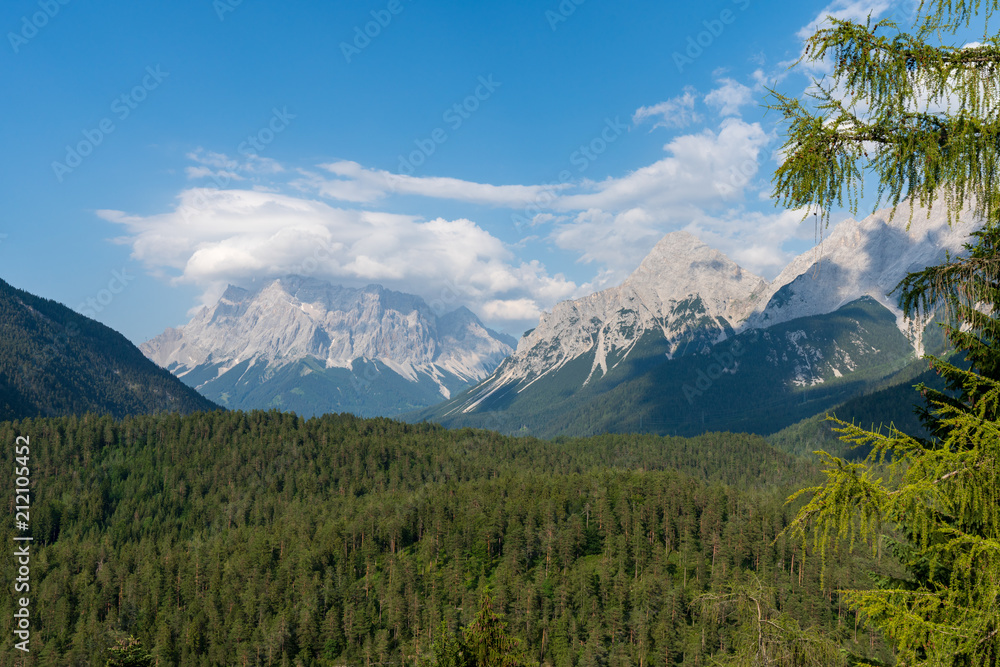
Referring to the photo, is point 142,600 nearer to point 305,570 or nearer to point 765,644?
point 305,570

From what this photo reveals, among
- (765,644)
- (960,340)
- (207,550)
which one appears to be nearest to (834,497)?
(765,644)

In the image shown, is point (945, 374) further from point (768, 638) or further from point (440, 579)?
point (440, 579)

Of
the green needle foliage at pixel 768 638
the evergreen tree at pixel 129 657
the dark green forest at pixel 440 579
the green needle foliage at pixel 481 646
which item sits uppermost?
the green needle foliage at pixel 768 638

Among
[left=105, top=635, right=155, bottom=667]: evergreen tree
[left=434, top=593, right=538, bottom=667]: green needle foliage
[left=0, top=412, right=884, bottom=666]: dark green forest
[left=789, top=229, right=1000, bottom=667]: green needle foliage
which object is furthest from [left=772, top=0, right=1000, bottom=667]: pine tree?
[left=0, top=412, right=884, bottom=666]: dark green forest

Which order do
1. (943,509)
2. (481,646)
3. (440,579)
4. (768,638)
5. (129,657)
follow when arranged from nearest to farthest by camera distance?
(943,509) → (768,638) → (481,646) → (129,657) → (440,579)

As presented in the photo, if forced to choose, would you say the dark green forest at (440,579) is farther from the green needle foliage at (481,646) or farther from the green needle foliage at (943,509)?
the green needle foliage at (943,509)

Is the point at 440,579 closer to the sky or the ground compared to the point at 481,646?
closer to the ground

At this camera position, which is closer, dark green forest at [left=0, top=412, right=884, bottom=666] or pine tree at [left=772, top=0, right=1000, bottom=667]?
→ pine tree at [left=772, top=0, right=1000, bottom=667]

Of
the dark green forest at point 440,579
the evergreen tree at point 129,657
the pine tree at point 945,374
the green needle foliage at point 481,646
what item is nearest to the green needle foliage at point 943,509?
the pine tree at point 945,374

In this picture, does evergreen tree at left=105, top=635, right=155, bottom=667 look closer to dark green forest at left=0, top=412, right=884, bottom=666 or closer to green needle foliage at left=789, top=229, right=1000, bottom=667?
green needle foliage at left=789, top=229, right=1000, bottom=667

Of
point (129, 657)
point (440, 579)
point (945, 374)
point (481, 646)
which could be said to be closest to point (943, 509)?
point (945, 374)

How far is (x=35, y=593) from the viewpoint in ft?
527

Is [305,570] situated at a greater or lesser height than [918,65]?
lesser

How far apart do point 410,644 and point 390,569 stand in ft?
98.9
